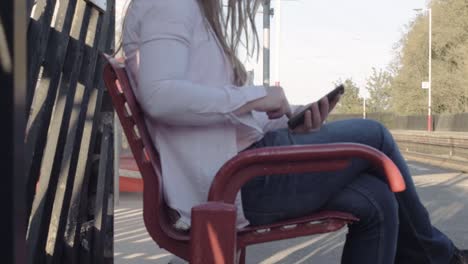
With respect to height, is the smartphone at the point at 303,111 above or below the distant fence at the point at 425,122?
above

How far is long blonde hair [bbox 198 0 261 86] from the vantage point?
186 cm

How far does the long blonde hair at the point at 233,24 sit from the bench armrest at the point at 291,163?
0.40m

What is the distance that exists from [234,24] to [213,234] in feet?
2.54

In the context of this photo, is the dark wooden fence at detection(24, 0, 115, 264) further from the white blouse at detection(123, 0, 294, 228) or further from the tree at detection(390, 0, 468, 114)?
the tree at detection(390, 0, 468, 114)

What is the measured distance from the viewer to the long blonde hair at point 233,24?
186cm

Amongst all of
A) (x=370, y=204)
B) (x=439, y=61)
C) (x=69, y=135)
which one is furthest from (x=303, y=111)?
(x=439, y=61)

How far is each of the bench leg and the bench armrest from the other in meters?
0.20

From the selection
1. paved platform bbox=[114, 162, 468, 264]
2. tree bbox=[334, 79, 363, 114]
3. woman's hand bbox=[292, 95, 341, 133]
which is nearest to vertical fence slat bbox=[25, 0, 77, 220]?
woman's hand bbox=[292, 95, 341, 133]

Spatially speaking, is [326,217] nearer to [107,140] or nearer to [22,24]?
[22,24]

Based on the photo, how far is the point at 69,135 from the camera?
285cm

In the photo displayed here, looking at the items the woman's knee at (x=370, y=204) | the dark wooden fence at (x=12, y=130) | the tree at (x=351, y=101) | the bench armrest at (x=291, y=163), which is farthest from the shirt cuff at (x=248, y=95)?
the tree at (x=351, y=101)

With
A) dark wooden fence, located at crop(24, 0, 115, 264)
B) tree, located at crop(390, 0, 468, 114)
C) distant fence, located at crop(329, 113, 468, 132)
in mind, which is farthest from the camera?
tree, located at crop(390, 0, 468, 114)

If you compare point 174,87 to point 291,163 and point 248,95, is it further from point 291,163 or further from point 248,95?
point 291,163

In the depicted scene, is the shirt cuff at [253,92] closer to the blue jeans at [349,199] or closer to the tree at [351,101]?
the blue jeans at [349,199]
